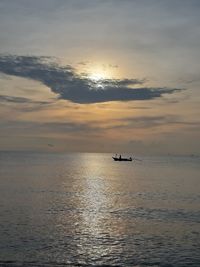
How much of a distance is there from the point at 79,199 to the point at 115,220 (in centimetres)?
2139

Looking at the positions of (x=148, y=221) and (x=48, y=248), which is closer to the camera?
(x=48, y=248)

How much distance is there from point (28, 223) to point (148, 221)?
13.7m

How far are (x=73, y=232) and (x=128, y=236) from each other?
5.69 meters

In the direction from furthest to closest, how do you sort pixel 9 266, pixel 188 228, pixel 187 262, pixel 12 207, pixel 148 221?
pixel 12 207
pixel 148 221
pixel 188 228
pixel 187 262
pixel 9 266

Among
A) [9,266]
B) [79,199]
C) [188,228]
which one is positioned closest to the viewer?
[9,266]

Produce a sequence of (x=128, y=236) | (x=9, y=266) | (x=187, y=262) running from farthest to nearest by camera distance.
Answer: (x=128, y=236)
(x=187, y=262)
(x=9, y=266)

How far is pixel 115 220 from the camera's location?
4978cm

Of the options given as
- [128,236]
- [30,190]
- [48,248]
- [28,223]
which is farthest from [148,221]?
[30,190]

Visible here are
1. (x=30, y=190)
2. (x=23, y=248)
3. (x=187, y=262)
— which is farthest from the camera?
(x=30, y=190)

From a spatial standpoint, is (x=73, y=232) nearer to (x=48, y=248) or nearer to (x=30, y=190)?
(x=48, y=248)

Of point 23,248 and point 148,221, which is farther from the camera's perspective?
point 148,221

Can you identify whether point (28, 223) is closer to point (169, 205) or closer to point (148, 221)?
point (148, 221)

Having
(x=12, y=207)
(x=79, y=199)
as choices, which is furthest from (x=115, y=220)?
(x=79, y=199)

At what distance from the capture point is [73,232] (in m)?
42.5
